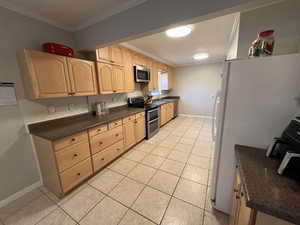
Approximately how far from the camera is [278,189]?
682mm

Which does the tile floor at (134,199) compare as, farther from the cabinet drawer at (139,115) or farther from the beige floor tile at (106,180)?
the cabinet drawer at (139,115)

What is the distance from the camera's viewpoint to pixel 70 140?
5.26 feet

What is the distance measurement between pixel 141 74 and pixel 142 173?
2539 millimetres

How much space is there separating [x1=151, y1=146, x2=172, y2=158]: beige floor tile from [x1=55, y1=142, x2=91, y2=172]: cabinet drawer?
1.40 m

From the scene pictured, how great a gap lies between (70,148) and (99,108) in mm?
1056

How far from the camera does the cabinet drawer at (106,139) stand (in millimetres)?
1938

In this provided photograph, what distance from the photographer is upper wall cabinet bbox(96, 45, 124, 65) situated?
223 centimetres

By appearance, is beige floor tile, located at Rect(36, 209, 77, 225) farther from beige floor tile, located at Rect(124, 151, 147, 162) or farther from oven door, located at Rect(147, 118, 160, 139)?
oven door, located at Rect(147, 118, 160, 139)

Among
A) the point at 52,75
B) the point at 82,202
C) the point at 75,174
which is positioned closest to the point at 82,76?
the point at 52,75

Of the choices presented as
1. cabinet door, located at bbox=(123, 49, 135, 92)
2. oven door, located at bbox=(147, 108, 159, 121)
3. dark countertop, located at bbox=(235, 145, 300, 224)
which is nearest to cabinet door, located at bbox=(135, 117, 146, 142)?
oven door, located at bbox=(147, 108, 159, 121)

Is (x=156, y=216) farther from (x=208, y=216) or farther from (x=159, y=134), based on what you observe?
(x=159, y=134)

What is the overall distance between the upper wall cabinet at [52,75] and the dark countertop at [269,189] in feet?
7.50

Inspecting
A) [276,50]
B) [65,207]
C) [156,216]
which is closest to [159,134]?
[156,216]

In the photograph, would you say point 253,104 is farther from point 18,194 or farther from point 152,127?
point 18,194
